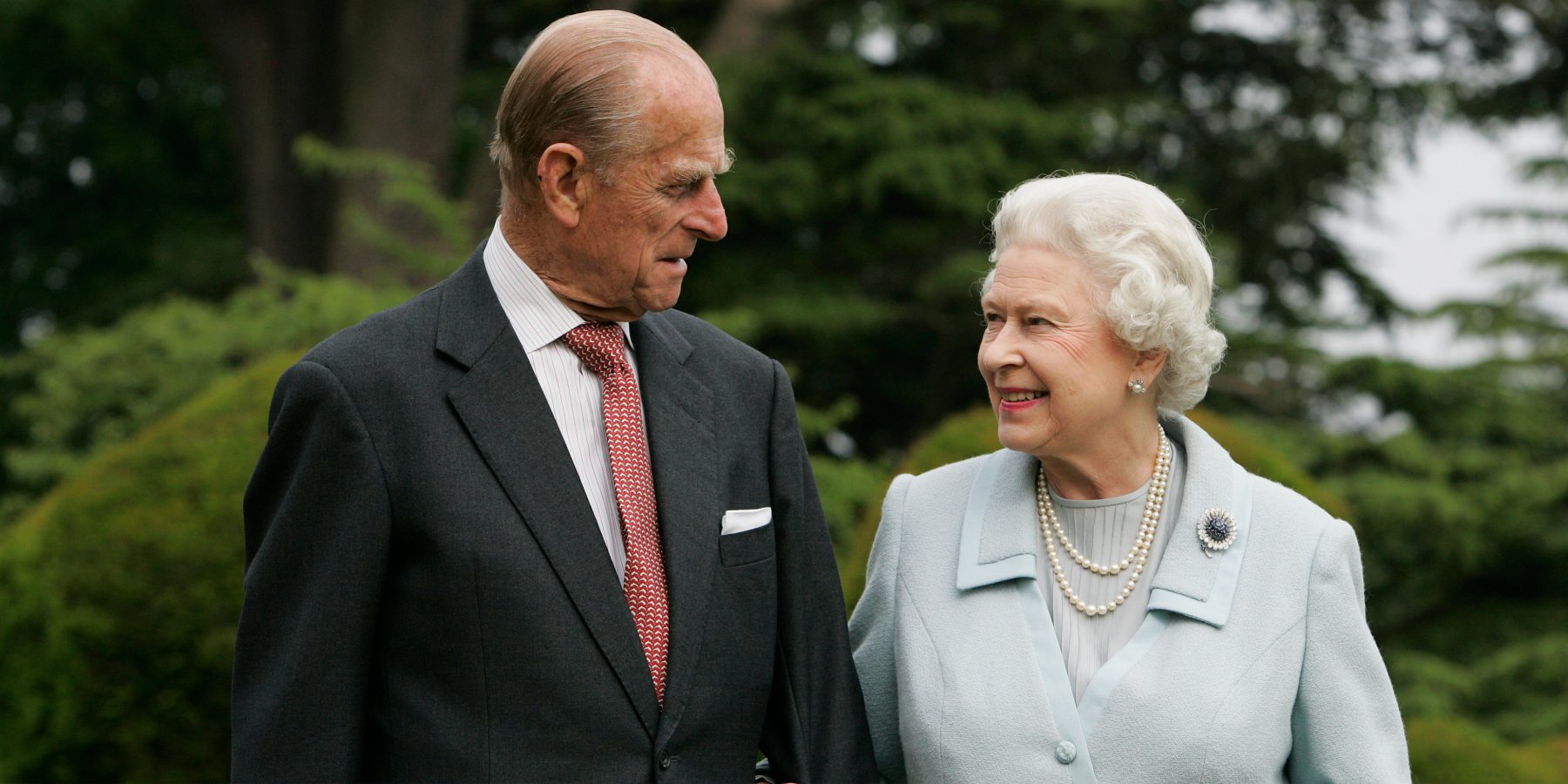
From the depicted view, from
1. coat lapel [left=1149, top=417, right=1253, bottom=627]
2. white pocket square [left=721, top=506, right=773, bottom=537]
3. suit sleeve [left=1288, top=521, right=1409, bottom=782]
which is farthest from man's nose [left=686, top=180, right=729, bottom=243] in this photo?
suit sleeve [left=1288, top=521, right=1409, bottom=782]

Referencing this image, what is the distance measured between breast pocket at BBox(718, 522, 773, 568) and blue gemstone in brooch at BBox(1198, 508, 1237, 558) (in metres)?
0.75

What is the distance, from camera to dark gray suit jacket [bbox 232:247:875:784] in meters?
2.50

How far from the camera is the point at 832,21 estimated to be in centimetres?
1084

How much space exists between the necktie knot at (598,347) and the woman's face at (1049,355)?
62cm

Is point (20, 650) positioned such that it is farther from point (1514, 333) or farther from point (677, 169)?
point (1514, 333)

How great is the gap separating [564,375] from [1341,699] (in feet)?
4.53

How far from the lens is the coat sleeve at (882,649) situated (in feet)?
10.3

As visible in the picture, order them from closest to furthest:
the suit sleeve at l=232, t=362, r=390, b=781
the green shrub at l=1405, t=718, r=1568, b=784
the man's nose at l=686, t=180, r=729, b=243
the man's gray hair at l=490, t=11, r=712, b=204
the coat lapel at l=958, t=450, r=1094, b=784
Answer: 1. the suit sleeve at l=232, t=362, r=390, b=781
2. the man's gray hair at l=490, t=11, r=712, b=204
3. the man's nose at l=686, t=180, r=729, b=243
4. the coat lapel at l=958, t=450, r=1094, b=784
5. the green shrub at l=1405, t=718, r=1568, b=784

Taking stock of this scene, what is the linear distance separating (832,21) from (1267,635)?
8495 millimetres

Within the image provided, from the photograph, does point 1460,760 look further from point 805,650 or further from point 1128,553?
point 805,650

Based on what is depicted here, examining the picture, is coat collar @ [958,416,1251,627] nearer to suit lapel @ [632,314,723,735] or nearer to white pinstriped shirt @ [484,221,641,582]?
suit lapel @ [632,314,723,735]

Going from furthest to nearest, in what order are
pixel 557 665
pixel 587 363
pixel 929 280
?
pixel 929 280, pixel 587 363, pixel 557 665

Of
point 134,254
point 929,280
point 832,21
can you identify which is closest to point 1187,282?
point 929,280

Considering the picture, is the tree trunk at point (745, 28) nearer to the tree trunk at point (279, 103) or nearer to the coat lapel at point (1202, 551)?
the tree trunk at point (279, 103)
